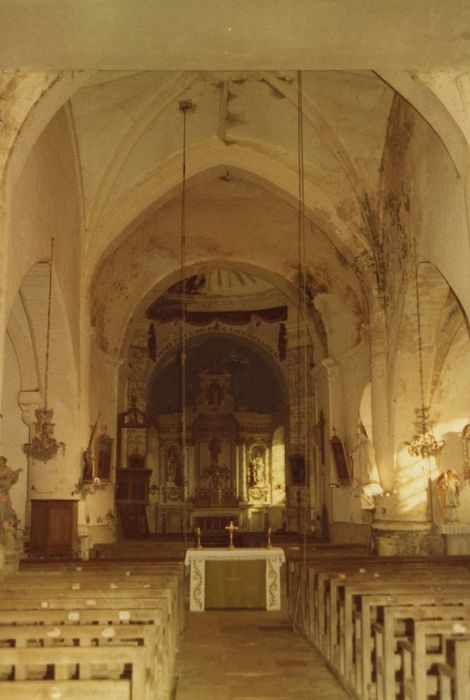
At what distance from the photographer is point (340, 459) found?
17906 mm

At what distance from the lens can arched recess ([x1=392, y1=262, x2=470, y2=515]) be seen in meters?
13.1

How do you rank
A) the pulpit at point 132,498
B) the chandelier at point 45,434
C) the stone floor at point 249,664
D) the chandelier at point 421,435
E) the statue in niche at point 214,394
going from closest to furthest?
the stone floor at point 249,664 → the chandelier at point 45,434 → the chandelier at point 421,435 → the pulpit at point 132,498 → the statue in niche at point 214,394

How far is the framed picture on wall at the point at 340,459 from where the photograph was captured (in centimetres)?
1762

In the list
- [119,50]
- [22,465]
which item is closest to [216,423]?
[22,465]

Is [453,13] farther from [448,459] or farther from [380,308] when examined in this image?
[448,459]

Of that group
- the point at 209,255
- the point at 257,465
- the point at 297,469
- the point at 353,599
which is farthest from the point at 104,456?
the point at 353,599

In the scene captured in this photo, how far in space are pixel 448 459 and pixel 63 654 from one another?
12.3 metres

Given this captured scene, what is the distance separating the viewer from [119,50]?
6074 mm

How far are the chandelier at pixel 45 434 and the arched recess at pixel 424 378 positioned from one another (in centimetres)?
579

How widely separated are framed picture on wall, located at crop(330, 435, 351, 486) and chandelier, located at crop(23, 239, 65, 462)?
6.88m

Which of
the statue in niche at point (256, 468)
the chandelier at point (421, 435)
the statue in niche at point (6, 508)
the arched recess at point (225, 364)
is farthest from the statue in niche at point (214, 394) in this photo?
the statue in niche at point (6, 508)

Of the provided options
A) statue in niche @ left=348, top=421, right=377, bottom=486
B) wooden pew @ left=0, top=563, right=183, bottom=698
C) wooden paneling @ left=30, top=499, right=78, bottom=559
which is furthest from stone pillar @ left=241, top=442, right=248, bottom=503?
wooden pew @ left=0, top=563, right=183, bottom=698

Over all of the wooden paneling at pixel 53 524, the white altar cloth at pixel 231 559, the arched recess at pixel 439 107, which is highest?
the arched recess at pixel 439 107

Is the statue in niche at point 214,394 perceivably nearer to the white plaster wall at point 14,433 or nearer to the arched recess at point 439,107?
the white plaster wall at point 14,433
